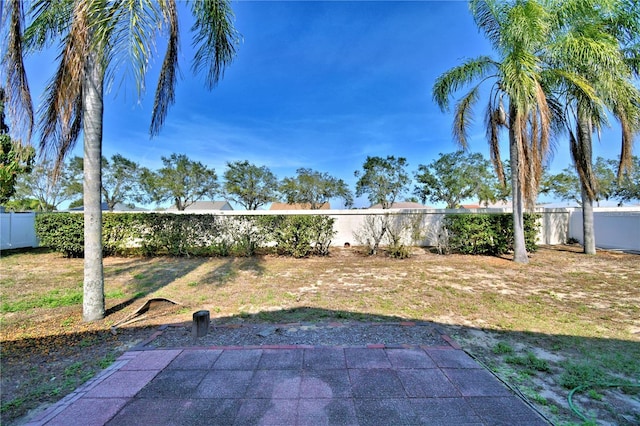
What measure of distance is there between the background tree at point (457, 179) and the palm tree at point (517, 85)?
13418 millimetres

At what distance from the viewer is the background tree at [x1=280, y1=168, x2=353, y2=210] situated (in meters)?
24.1

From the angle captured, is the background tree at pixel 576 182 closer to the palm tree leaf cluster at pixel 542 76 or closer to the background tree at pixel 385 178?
the background tree at pixel 385 178

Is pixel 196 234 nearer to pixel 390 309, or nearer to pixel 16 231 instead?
pixel 390 309

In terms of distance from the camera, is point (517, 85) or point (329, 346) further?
point (517, 85)

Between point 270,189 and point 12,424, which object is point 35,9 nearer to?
point 12,424

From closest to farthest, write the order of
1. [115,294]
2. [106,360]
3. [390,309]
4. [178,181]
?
[106,360] < [390,309] < [115,294] < [178,181]

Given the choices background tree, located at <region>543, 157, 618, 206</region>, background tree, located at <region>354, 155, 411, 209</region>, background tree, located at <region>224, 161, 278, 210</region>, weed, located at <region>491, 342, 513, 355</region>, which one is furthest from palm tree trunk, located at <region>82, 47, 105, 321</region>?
background tree, located at <region>543, 157, 618, 206</region>

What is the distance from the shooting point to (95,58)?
3352 mm

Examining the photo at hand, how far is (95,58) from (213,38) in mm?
1763

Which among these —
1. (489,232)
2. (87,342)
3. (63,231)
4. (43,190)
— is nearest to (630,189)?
(489,232)

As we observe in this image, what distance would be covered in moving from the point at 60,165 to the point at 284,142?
16.1 meters

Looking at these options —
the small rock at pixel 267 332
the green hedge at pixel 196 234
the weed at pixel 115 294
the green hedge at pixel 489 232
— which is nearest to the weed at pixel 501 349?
the small rock at pixel 267 332

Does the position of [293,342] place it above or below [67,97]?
below

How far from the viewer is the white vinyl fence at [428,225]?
10.2 meters
